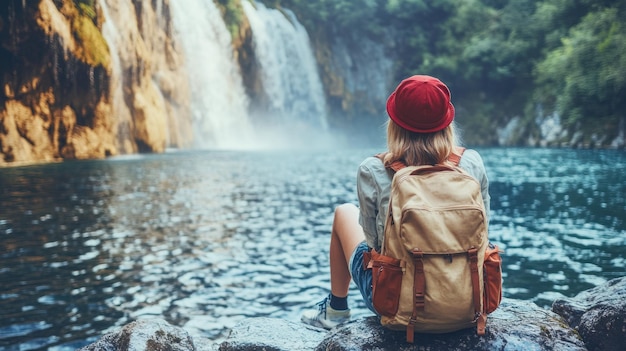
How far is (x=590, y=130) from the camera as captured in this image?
93.1ft

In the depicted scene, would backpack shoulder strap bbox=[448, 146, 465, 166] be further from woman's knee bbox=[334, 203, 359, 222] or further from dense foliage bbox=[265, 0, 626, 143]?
dense foliage bbox=[265, 0, 626, 143]

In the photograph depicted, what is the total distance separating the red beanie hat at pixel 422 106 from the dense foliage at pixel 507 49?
27271mm

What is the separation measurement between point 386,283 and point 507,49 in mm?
38464

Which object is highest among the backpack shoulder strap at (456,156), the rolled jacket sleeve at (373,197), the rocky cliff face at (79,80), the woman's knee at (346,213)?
the rocky cliff face at (79,80)

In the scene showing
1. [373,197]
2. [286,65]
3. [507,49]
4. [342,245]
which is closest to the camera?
[373,197]

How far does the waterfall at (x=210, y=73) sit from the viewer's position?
28.6 meters

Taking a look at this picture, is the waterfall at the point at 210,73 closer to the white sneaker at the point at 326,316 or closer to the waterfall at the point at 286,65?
the waterfall at the point at 286,65

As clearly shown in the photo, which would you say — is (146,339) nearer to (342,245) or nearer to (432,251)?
(342,245)

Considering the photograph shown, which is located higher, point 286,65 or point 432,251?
point 286,65

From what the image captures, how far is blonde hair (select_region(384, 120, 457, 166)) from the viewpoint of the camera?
2516 mm

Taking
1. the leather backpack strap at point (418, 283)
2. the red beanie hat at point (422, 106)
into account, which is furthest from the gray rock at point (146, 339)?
the red beanie hat at point (422, 106)

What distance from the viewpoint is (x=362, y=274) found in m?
2.90

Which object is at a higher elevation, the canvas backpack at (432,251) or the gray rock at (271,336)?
the canvas backpack at (432,251)

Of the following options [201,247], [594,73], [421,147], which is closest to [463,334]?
[421,147]
